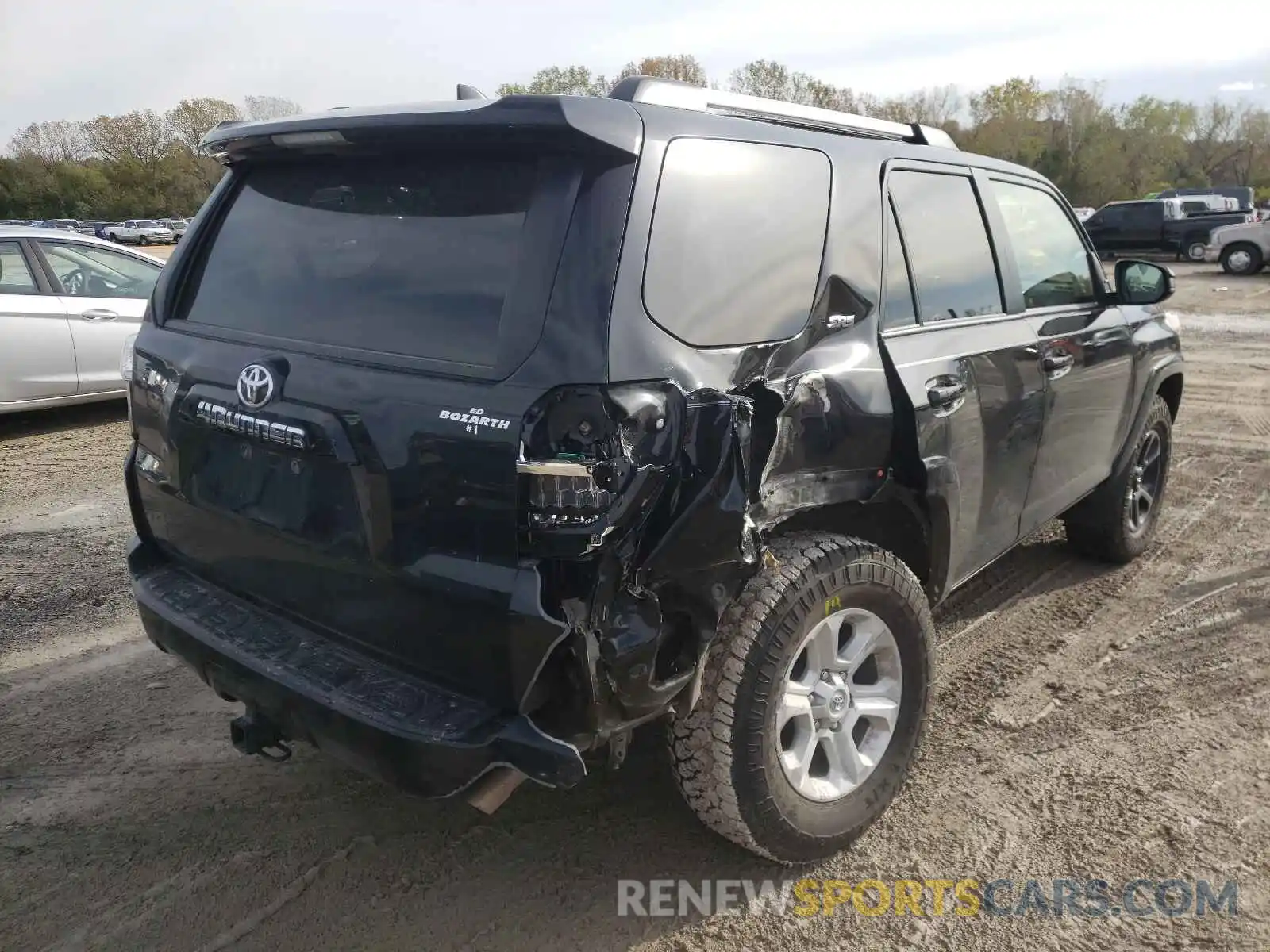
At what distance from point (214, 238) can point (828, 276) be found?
187 cm

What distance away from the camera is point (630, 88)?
7.73 ft

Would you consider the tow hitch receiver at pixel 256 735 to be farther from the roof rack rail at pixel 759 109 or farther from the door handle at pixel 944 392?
the door handle at pixel 944 392

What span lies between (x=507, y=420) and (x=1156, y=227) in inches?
1178

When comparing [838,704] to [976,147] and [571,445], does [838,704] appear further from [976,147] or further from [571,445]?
[976,147]

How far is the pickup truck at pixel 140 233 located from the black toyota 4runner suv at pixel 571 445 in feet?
176

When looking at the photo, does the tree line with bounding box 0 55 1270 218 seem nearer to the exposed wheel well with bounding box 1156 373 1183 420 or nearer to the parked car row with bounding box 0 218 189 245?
the parked car row with bounding box 0 218 189 245

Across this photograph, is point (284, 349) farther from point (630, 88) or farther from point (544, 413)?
point (630, 88)

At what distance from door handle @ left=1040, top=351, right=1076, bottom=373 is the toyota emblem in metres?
2.68

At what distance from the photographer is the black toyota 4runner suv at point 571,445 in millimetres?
2039

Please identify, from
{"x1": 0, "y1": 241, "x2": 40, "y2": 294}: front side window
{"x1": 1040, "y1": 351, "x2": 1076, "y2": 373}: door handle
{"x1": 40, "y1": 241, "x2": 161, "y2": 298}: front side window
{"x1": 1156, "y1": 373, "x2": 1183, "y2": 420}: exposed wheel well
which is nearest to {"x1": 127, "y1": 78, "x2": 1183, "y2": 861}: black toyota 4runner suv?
{"x1": 1040, "y1": 351, "x2": 1076, "y2": 373}: door handle

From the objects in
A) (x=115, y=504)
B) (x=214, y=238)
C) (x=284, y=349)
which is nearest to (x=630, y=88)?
(x=284, y=349)

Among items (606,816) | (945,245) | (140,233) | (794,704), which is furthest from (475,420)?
(140,233)

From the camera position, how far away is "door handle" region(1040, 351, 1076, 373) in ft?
11.6

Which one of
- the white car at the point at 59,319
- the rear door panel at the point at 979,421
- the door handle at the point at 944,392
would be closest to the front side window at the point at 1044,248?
the rear door panel at the point at 979,421
